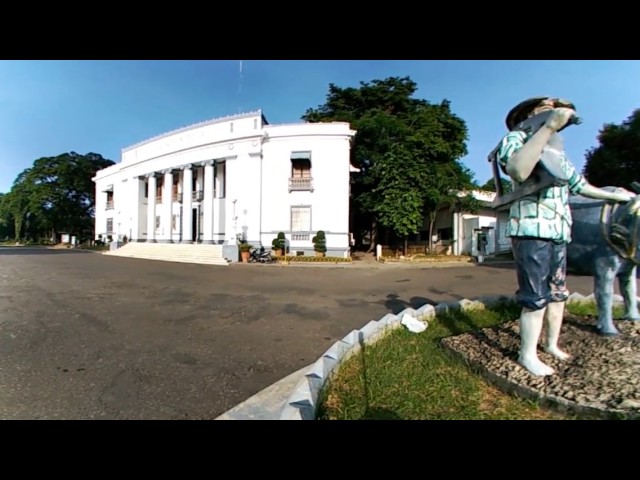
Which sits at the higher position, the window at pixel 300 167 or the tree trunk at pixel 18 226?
the window at pixel 300 167

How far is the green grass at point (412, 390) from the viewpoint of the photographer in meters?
2.09

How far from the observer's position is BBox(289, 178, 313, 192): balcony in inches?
806

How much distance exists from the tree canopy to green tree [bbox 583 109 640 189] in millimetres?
53254

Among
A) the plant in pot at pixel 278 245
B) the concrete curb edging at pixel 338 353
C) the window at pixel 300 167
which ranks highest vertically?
the window at pixel 300 167

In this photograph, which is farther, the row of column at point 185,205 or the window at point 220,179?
the window at point 220,179

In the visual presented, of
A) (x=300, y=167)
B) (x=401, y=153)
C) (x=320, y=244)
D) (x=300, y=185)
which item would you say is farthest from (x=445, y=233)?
(x=300, y=167)

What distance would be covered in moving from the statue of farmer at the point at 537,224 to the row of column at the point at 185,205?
23141 mm

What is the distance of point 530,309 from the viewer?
2287mm

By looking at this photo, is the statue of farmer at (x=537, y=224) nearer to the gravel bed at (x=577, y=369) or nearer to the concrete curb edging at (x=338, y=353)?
the gravel bed at (x=577, y=369)

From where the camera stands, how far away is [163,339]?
168 inches

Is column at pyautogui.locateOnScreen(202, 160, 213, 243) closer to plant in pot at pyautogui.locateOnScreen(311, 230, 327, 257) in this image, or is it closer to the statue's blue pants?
plant in pot at pyautogui.locateOnScreen(311, 230, 327, 257)

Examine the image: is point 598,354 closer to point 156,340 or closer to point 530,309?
point 530,309

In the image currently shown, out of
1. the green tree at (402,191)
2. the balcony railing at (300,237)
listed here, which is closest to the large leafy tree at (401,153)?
the green tree at (402,191)
